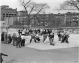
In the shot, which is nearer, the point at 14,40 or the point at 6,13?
the point at 14,40

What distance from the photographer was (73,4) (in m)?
23.0

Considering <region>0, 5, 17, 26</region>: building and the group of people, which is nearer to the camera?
the group of people

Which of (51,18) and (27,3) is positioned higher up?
(27,3)

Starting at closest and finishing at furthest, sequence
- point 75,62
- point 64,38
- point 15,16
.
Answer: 1. point 75,62
2. point 64,38
3. point 15,16

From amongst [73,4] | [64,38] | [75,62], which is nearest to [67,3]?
[73,4]

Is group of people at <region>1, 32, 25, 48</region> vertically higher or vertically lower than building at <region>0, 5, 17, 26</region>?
lower

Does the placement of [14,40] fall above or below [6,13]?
below

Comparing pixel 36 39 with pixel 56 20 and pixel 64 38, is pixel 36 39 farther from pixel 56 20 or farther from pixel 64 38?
pixel 56 20

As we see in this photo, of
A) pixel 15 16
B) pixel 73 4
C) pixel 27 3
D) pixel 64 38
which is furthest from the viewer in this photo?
pixel 15 16

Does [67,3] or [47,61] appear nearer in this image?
Result: [47,61]

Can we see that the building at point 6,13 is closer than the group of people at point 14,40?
No

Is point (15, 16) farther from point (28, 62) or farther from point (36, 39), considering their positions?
point (28, 62)

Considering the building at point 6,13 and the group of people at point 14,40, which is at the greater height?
the building at point 6,13

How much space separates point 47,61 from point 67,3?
57.0ft
